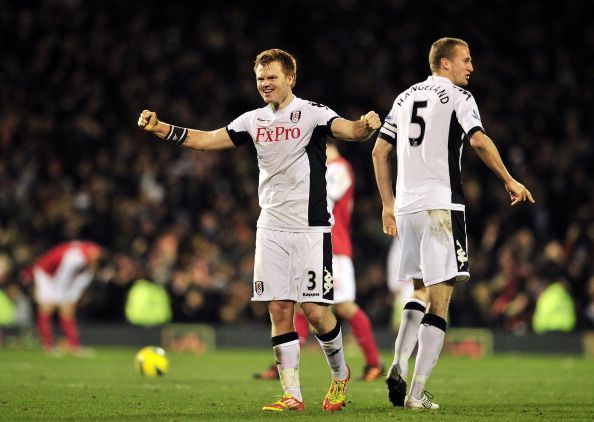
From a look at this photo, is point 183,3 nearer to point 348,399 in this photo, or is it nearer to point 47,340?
point 47,340

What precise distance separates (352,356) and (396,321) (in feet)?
7.64

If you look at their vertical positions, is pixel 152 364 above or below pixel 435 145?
below

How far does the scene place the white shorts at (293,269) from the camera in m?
7.80

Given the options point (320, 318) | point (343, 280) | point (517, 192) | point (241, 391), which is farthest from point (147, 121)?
point (343, 280)

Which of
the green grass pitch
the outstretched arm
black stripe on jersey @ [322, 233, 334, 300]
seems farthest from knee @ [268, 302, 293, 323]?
the outstretched arm

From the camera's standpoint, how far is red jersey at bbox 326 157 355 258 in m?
11.7

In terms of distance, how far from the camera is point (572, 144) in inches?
838

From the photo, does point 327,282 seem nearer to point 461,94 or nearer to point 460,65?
point 461,94

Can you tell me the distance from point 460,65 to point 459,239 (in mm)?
1183

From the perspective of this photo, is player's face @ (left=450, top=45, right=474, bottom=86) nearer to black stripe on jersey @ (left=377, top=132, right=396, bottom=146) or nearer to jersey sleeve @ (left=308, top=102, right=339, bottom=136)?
black stripe on jersey @ (left=377, top=132, right=396, bottom=146)

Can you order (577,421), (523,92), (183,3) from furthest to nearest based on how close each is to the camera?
(183,3) → (523,92) → (577,421)

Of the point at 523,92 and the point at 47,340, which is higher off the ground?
the point at 523,92

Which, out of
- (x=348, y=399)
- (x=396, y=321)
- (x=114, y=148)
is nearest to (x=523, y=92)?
(x=396, y=321)

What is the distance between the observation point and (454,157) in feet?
26.0
